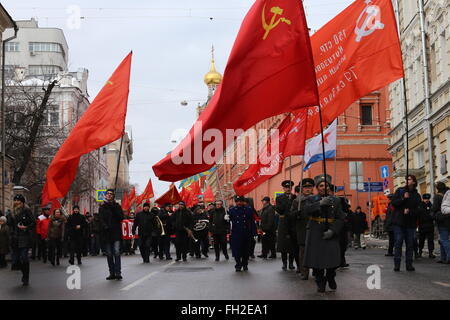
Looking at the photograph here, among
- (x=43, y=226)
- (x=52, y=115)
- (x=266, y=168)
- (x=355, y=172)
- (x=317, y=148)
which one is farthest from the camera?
(x=355, y=172)

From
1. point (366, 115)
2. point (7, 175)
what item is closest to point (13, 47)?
point (366, 115)

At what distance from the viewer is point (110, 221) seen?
1411 cm

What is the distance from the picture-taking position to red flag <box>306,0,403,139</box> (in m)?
12.7

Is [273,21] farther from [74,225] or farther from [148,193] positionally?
[148,193]

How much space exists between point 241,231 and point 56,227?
779 cm

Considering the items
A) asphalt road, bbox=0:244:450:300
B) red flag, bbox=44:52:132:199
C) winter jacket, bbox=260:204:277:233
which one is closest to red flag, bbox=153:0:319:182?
asphalt road, bbox=0:244:450:300

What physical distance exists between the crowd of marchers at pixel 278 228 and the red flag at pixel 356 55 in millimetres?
1960

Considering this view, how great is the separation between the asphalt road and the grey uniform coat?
1.48 feet

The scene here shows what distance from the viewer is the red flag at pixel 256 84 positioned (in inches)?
392

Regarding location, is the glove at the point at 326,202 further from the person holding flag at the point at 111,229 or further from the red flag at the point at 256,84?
the person holding flag at the point at 111,229

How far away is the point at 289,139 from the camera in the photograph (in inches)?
575
